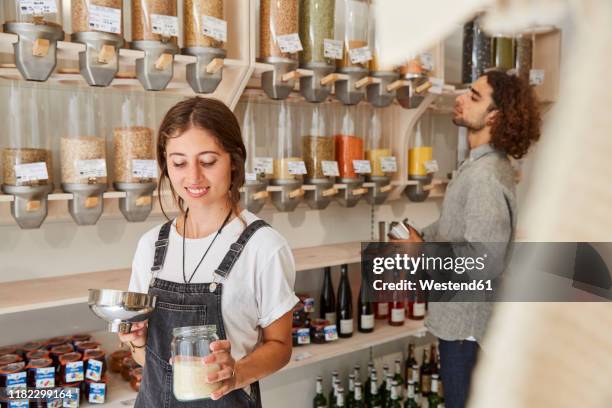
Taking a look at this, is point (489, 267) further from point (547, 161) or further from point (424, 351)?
point (424, 351)

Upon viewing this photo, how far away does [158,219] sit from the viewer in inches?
70.4

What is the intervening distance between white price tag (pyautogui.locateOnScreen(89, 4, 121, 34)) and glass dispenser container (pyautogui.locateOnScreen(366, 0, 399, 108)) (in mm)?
842

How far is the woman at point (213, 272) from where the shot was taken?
1038mm

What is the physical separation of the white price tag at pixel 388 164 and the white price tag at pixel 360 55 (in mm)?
383

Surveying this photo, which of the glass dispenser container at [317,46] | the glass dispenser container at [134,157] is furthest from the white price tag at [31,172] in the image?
the glass dispenser container at [317,46]

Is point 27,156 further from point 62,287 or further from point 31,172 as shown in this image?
point 62,287

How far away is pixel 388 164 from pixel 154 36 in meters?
0.98

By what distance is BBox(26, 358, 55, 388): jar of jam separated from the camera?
140 cm

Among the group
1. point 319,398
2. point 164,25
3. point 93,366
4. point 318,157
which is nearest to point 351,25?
→ point 318,157

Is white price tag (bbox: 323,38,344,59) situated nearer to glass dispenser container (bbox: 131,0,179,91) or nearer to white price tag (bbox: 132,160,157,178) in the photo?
glass dispenser container (bbox: 131,0,179,91)

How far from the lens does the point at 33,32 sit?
1.21m

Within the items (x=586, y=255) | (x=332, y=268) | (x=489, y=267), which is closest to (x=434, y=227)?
(x=332, y=268)

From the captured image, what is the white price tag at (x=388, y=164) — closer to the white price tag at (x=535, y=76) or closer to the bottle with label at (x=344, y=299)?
the bottle with label at (x=344, y=299)

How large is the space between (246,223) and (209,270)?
0.12 meters
